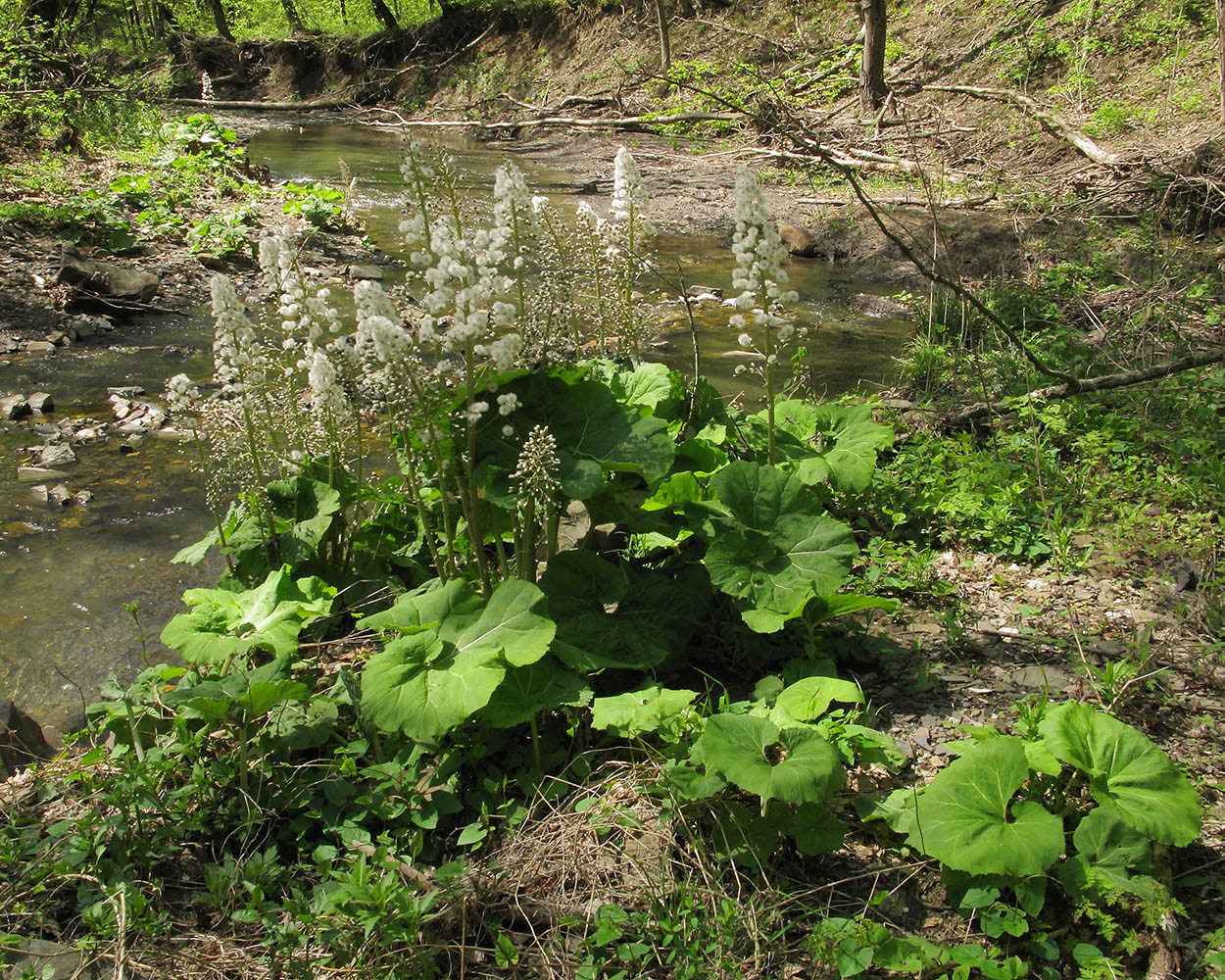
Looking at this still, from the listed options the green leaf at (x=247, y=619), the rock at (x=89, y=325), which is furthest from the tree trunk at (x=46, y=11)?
the green leaf at (x=247, y=619)

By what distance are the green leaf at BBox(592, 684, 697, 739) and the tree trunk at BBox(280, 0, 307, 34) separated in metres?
39.0

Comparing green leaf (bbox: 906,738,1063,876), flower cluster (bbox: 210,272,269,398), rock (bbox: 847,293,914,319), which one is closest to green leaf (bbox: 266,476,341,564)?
flower cluster (bbox: 210,272,269,398)

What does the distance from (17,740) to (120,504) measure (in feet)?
9.34

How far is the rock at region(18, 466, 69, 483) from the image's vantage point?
6129 millimetres

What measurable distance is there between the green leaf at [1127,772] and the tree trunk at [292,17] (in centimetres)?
3971

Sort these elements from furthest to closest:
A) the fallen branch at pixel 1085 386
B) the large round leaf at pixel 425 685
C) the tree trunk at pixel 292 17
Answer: the tree trunk at pixel 292 17, the fallen branch at pixel 1085 386, the large round leaf at pixel 425 685

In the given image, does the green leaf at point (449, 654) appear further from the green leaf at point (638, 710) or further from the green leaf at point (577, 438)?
the green leaf at point (577, 438)

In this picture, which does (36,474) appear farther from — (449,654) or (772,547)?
(772,547)


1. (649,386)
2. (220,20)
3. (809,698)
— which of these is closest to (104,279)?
(649,386)

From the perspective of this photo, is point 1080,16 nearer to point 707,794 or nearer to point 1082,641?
point 1082,641

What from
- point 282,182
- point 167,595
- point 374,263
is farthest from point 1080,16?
point 167,595

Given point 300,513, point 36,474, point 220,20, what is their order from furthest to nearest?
point 220,20 < point 36,474 < point 300,513

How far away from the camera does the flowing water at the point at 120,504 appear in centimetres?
452

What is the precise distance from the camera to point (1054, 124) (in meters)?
10.1
